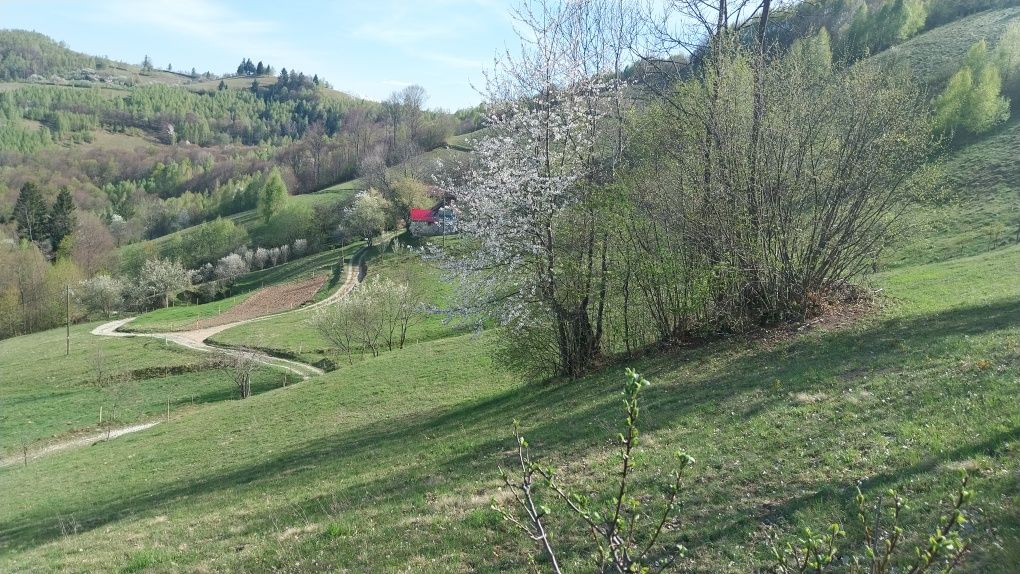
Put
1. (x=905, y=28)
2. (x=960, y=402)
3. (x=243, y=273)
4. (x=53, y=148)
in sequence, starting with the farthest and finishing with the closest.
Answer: (x=53, y=148)
(x=243, y=273)
(x=905, y=28)
(x=960, y=402)

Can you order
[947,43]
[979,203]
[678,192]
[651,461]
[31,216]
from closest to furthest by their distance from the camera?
[651,461], [678,192], [979,203], [947,43], [31,216]

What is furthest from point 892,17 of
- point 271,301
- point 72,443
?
point 72,443

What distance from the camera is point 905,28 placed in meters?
79.1

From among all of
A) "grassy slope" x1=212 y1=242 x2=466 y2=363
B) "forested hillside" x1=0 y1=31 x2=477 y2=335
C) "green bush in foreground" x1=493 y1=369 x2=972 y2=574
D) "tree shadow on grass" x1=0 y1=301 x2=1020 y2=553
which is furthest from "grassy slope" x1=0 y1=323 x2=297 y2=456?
"green bush in foreground" x1=493 y1=369 x2=972 y2=574

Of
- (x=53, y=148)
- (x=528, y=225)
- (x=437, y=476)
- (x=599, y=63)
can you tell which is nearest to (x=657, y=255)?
(x=528, y=225)

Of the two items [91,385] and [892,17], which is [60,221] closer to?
[91,385]

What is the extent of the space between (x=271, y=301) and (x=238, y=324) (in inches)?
386

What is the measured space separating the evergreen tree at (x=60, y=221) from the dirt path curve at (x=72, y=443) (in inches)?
3239

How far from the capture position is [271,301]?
69125 millimetres

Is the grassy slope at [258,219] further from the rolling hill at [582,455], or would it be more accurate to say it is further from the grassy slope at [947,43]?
the grassy slope at [947,43]

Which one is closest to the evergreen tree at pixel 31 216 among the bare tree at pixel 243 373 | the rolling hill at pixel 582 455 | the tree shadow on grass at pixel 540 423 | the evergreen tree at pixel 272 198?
the evergreen tree at pixel 272 198

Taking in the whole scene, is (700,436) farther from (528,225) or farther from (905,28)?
(905,28)

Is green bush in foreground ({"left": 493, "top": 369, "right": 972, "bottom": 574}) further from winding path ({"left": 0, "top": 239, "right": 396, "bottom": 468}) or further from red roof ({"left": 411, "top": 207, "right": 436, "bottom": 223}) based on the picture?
red roof ({"left": 411, "top": 207, "right": 436, "bottom": 223})

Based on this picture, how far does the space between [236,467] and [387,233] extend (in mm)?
76145
